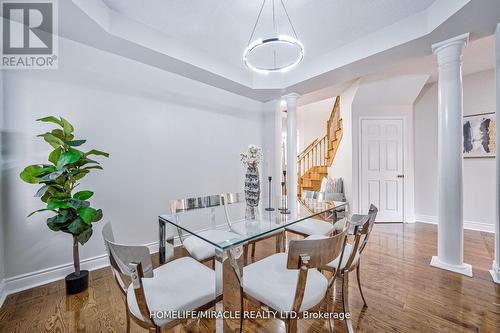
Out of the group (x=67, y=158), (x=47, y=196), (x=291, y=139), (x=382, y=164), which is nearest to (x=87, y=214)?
(x=47, y=196)

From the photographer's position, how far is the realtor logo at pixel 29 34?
1.84 metres

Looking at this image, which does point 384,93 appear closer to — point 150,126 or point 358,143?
point 358,143

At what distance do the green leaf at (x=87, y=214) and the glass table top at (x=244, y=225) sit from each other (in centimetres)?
59

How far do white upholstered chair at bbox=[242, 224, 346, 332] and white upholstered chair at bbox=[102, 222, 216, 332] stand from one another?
0.84 ft

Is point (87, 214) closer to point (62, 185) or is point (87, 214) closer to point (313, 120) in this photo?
point (62, 185)

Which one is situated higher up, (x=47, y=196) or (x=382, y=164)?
(x=382, y=164)

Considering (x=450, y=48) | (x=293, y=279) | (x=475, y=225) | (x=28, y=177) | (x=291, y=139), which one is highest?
(x=450, y=48)

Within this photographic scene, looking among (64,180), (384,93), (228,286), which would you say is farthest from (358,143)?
(64,180)

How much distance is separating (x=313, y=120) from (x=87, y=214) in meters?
6.56

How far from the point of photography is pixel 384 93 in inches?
156

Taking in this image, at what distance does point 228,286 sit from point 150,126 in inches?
91.1

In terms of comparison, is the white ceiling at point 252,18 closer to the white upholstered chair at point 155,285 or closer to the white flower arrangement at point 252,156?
the white flower arrangement at point 252,156

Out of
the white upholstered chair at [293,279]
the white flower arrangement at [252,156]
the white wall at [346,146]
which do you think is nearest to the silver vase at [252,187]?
the white flower arrangement at [252,156]

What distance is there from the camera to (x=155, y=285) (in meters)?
1.20
